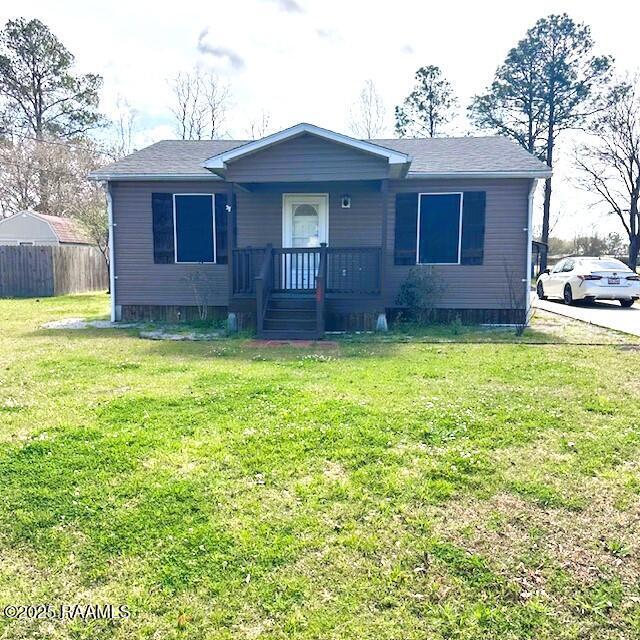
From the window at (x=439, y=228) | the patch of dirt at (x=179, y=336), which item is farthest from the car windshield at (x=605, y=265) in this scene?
the patch of dirt at (x=179, y=336)

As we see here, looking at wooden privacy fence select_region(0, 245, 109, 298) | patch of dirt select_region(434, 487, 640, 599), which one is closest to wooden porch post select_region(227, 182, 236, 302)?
patch of dirt select_region(434, 487, 640, 599)

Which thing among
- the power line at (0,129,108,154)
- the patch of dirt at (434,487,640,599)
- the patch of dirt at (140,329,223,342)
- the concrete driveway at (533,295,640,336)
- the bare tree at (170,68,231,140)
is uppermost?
the bare tree at (170,68,231,140)

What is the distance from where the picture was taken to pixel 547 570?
2182mm

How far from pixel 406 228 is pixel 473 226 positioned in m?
1.26

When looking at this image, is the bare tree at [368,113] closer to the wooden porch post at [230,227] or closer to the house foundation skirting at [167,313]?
the house foundation skirting at [167,313]

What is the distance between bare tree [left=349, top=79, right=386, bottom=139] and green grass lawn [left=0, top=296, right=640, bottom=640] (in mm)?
25303

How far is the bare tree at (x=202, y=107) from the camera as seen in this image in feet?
92.3

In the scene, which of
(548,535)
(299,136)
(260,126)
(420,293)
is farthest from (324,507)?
(260,126)

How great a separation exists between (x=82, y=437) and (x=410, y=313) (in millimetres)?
7275

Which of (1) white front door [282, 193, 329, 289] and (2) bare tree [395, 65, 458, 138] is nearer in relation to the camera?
(1) white front door [282, 193, 329, 289]

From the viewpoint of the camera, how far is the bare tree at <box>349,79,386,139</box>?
2777 centimetres

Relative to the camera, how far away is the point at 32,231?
23266mm

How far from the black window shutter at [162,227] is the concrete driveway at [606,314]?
28.3 feet

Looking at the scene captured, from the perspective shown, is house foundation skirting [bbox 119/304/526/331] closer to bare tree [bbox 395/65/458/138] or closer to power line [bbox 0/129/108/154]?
bare tree [bbox 395/65/458/138]
